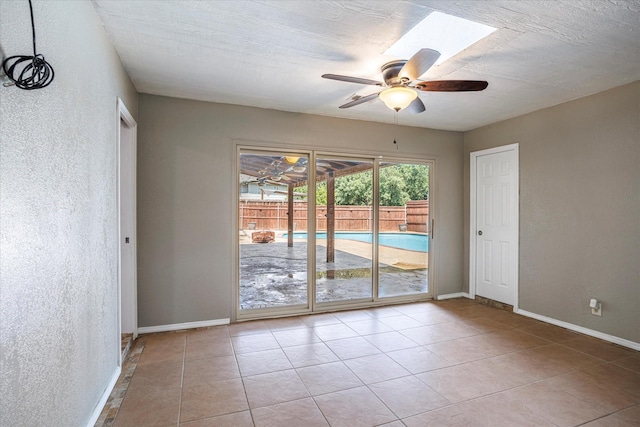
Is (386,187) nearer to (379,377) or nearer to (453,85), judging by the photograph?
(453,85)

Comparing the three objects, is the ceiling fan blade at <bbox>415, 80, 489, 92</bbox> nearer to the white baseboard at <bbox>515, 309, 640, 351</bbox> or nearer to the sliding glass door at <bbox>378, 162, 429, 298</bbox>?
the sliding glass door at <bbox>378, 162, 429, 298</bbox>

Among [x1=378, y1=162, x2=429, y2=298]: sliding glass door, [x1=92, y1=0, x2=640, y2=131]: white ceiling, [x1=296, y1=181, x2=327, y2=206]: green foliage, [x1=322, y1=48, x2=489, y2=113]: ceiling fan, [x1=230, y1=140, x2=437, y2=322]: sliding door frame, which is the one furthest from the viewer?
[x1=378, y1=162, x2=429, y2=298]: sliding glass door

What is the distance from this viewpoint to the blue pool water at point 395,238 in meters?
4.37

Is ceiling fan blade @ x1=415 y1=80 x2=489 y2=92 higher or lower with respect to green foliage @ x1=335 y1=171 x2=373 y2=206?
higher

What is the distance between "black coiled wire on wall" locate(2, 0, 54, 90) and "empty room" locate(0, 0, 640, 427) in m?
0.01

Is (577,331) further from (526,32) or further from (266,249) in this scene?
(266,249)

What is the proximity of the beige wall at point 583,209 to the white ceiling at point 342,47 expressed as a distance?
0.34 m

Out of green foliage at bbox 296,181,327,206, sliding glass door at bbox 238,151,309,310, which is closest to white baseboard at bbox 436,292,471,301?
sliding glass door at bbox 238,151,309,310

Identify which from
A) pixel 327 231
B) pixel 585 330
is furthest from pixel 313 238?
pixel 585 330

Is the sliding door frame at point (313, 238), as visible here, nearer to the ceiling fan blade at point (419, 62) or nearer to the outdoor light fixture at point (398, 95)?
the outdoor light fixture at point (398, 95)

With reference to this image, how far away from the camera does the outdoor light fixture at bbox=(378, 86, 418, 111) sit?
8.21 feet

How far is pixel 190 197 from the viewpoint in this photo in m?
3.62

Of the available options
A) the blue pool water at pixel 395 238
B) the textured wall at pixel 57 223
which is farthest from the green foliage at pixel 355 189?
the textured wall at pixel 57 223

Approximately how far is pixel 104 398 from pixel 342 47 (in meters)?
2.90
